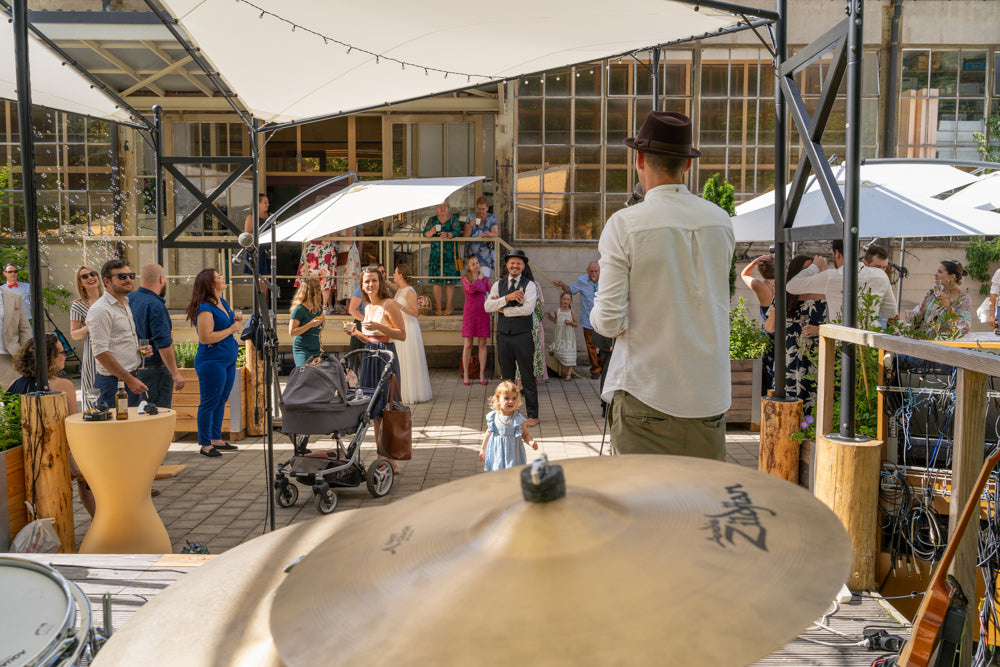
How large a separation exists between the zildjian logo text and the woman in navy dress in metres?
7.00

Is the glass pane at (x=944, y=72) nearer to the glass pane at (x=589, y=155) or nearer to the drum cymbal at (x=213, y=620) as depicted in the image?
the glass pane at (x=589, y=155)

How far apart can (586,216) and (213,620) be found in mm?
13472

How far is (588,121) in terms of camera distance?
14414 mm

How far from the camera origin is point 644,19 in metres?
5.68

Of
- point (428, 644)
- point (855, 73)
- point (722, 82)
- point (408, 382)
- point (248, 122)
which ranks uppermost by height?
point (722, 82)

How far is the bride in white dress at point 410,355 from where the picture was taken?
10.5 metres

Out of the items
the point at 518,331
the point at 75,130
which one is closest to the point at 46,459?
the point at 518,331

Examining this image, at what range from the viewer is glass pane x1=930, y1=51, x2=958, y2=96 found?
14.3m

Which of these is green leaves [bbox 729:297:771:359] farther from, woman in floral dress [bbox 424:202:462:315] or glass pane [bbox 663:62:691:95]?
glass pane [bbox 663:62:691:95]

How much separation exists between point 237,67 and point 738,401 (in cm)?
595

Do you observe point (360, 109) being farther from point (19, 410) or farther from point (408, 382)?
point (19, 410)

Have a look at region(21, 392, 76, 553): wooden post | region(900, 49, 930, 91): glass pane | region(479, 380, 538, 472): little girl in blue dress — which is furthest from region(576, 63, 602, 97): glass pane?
region(21, 392, 76, 553): wooden post

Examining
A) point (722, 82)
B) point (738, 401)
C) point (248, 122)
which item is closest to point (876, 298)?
point (738, 401)

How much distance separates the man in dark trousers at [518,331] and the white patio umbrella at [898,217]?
2380 millimetres
